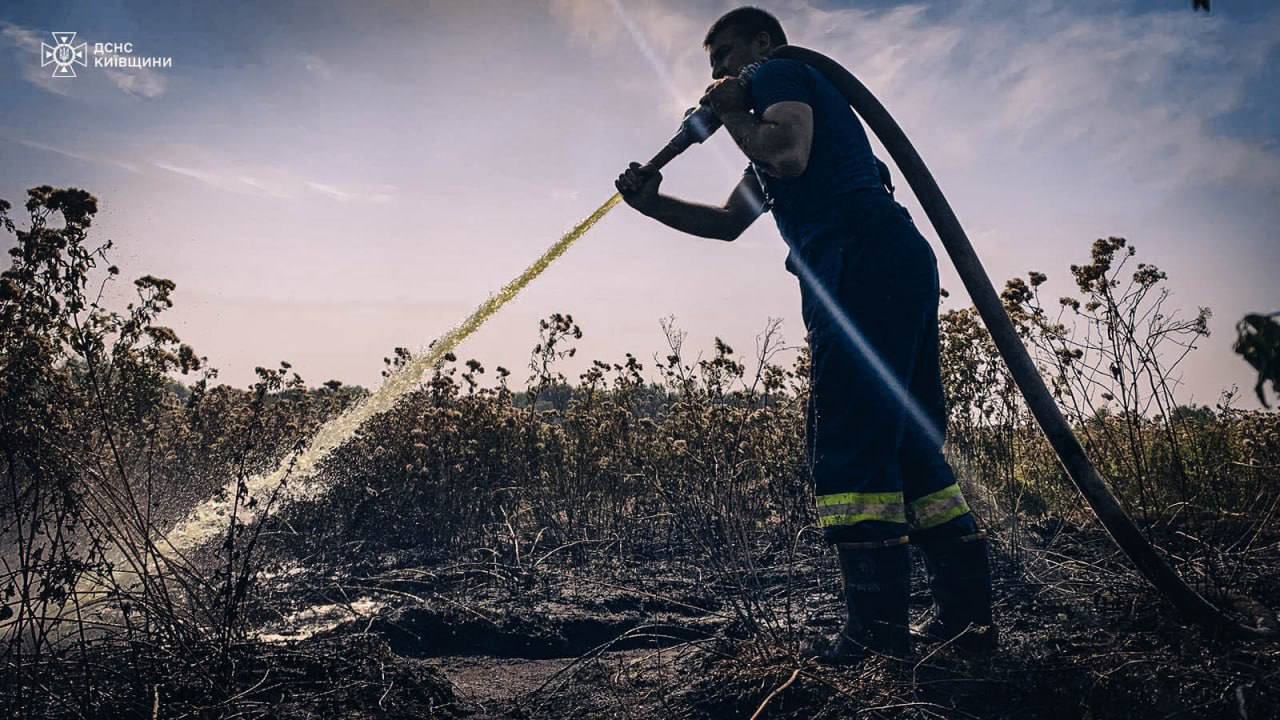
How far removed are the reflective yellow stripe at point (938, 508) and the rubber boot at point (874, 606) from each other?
0.93ft

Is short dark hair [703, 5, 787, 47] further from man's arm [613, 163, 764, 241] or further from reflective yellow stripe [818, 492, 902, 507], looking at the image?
reflective yellow stripe [818, 492, 902, 507]

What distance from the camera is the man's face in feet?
9.95

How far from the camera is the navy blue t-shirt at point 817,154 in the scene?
2.59 metres

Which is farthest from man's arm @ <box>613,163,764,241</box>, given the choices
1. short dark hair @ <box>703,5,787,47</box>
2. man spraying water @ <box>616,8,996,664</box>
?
short dark hair @ <box>703,5,787,47</box>

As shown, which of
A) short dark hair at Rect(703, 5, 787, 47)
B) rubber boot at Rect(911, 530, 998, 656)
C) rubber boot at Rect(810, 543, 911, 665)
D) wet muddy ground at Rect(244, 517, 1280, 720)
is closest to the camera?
wet muddy ground at Rect(244, 517, 1280, 720)

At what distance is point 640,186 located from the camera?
10.9ft

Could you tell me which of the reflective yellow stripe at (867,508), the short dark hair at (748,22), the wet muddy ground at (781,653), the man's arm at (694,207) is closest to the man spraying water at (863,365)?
the reflective yellow stripe at (867,508)

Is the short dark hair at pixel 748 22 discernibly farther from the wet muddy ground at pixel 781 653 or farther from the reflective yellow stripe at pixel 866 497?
the wet muddy ground at pixel 781 653

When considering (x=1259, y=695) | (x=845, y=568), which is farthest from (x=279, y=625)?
(x=1259, y=695)

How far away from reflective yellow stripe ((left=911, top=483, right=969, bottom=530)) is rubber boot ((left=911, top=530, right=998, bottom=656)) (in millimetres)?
74

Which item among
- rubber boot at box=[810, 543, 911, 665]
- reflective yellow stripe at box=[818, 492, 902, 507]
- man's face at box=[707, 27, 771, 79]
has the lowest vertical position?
rubber boot at box=[810, 543, 911, 665]

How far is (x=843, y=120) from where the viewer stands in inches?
106

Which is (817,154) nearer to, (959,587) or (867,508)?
(867,508)

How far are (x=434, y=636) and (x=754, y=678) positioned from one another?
74.4 inches
